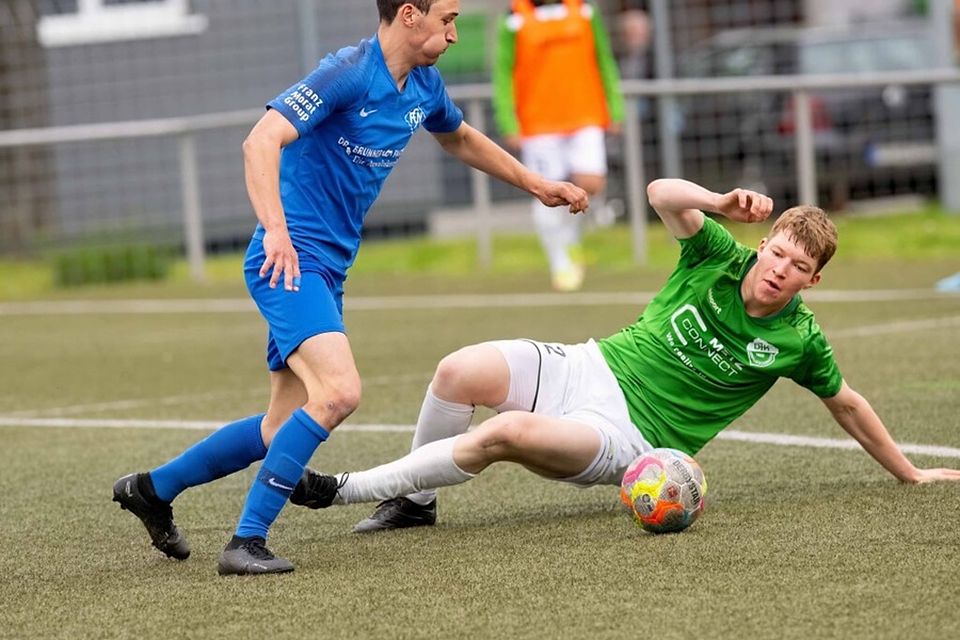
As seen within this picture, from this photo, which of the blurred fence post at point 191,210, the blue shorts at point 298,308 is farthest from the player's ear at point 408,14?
the blurred fence post at point 191,210

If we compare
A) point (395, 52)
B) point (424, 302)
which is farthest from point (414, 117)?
point (424, 302)

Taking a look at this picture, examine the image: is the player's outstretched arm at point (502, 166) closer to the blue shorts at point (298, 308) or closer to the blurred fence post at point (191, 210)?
the blue shorts at point (298, 308)

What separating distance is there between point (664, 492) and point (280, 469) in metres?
1.06

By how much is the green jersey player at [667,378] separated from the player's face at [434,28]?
779 mm

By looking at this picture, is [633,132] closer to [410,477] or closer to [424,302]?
[424,302]

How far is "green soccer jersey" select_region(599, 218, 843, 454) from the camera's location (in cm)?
549

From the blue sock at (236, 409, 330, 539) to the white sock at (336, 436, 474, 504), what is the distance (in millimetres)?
404

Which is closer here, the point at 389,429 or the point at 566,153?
the point at 389,429

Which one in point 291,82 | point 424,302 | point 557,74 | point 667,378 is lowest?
point 424,302

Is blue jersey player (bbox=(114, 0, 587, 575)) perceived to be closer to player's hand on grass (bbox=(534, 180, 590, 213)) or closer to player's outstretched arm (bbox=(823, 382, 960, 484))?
player's hand on grass (bbox=(534, 180, 590, 213))

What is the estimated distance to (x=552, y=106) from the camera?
45.6ft

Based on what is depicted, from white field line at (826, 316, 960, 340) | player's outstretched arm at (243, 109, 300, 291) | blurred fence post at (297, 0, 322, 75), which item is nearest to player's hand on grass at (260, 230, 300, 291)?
player's outstretched arm at (243, 109, 300, 291)

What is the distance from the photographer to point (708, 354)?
5.55m

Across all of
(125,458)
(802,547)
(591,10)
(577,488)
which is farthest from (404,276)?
(802,547)
